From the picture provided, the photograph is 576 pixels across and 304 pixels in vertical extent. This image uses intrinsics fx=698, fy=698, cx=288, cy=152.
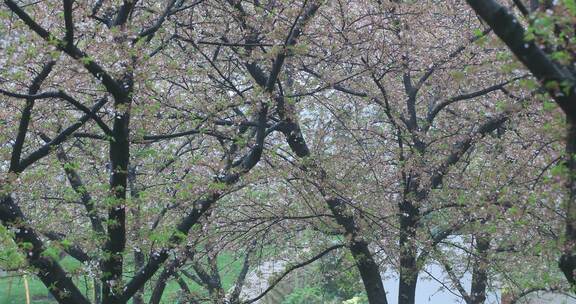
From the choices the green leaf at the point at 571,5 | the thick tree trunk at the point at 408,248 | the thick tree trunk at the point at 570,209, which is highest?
the thick tree trunk at the point at 408,248

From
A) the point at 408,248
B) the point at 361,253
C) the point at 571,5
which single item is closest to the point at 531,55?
the point at 571,5

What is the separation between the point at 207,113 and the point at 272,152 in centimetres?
83

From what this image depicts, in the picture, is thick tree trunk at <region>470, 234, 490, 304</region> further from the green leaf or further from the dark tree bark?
the green leaf

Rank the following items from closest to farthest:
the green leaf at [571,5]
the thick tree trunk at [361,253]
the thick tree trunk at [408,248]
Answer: the green leaf at [571,5]
the thick tree trunk at [408,248]
the thick tree trunk at [361,253]

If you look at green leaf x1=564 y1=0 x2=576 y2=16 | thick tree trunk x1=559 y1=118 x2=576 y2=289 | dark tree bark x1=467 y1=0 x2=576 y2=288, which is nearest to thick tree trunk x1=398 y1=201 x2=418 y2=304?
thick tree trunk x1=559 y1=118 x2=576 y2=289

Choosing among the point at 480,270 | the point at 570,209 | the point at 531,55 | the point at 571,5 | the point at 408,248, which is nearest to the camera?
the point at 571,5

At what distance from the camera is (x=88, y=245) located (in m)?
7.68

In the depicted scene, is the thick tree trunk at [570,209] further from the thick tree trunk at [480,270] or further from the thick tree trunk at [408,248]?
the thick tree trunk at [480,270]

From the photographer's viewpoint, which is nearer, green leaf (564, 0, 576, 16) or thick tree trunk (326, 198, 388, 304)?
green leaf (564, 0, 576, 16)

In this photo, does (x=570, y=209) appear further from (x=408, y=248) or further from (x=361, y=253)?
(x=361, y=253)

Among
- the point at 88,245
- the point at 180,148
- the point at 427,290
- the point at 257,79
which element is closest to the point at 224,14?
the point at 257,79

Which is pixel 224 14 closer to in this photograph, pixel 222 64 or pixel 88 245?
pixel 222 64

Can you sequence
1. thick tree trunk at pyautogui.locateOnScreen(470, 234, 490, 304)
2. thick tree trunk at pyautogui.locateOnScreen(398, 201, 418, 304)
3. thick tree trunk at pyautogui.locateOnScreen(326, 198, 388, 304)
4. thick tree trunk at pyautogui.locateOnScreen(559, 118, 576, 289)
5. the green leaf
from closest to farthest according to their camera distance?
the green leaf, thick tree trunk at pyautogui.locateOnScreen(559, 118, 576, 289), thick tree trunk at pyautogui.locateOnScreen(398, 201, 418, 304), thick tree trunk at pyautogui.locateOnScreen(470, 234, 490, 304), thick tree trunk at pyautogui.locateOnScreen(326, 198, 388, 304)

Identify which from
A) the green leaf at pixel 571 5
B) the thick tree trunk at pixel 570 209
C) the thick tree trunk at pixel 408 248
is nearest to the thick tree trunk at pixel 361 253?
the thick tree trunk at pixel 408 248
